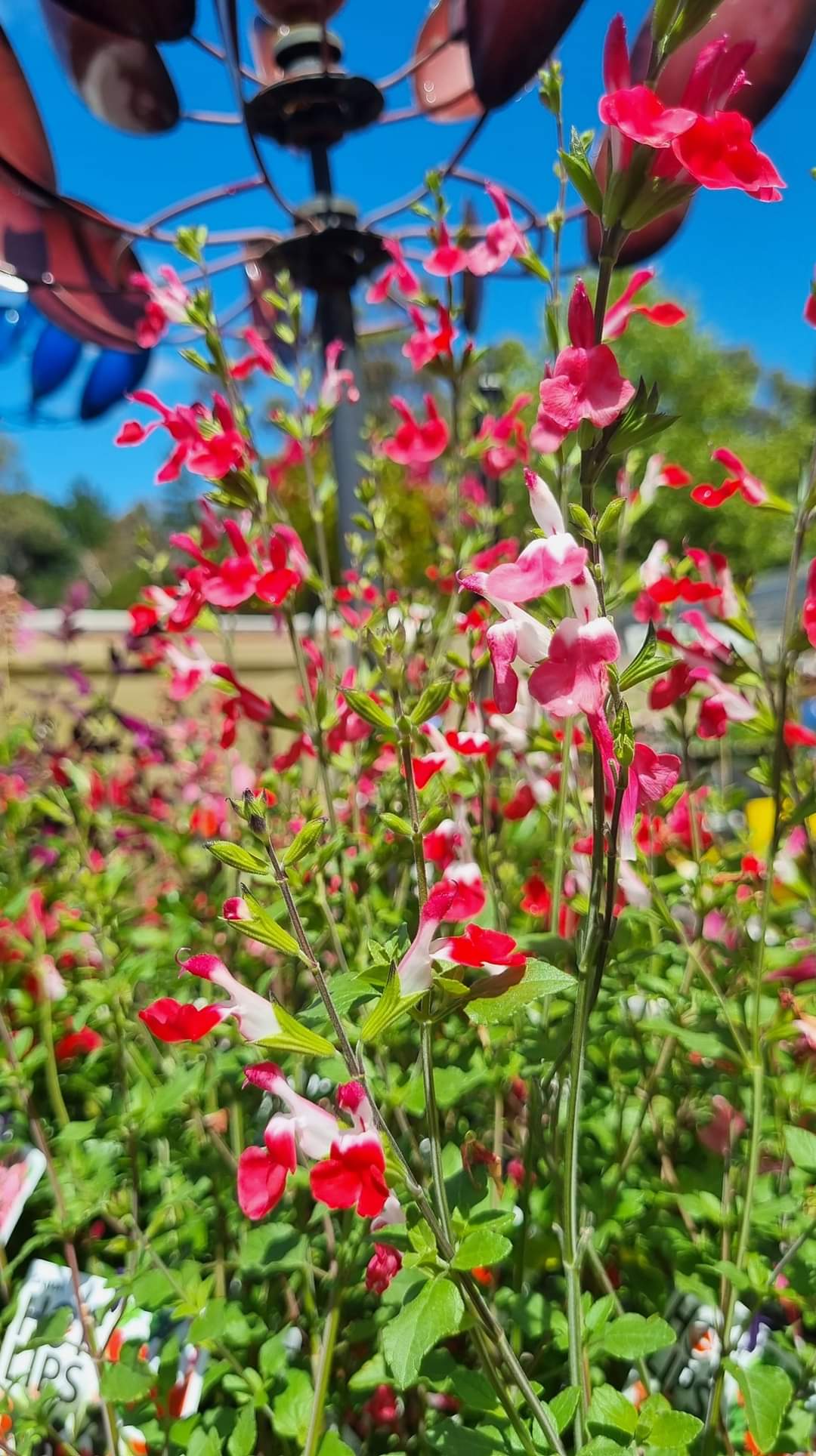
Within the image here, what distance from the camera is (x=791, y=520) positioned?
3.39ft

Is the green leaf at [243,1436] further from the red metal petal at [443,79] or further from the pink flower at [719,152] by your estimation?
the red metal petal at [443,79]

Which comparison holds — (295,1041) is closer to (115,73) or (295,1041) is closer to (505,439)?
(505,439)

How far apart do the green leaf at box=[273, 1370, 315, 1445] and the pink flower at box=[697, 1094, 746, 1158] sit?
1.92 ft

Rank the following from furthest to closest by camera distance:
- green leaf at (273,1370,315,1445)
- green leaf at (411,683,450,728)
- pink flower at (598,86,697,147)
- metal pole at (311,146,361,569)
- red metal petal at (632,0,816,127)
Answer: metal pole at (311,146,361,569), red metal petal at (632,0,816,127), green leaf at (273,1370,315,1445), green leaf at (411,683,450,728), pink flower at (598,86,697,147)

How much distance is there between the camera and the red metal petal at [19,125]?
1334 millimetres

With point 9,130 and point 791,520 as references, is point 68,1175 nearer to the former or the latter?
point 791,520

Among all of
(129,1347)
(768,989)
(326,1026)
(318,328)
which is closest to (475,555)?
(318,328)

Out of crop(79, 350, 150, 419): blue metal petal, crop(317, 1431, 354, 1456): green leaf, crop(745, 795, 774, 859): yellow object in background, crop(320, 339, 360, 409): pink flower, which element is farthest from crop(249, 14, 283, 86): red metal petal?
crop(317, 1431, 354, 1456): green leaf

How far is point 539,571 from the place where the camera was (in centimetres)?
56

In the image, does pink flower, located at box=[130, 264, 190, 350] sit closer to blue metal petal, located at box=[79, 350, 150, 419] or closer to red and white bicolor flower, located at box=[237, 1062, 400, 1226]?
blue metal petal, located at box=[79, 350, 150, 419]

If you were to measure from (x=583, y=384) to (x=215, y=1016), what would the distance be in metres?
0.48

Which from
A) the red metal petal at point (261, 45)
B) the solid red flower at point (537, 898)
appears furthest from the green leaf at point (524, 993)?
the red metal petal at point (261, 45)

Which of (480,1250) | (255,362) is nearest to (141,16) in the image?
(255,362)

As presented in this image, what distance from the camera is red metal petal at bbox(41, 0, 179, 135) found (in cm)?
146
